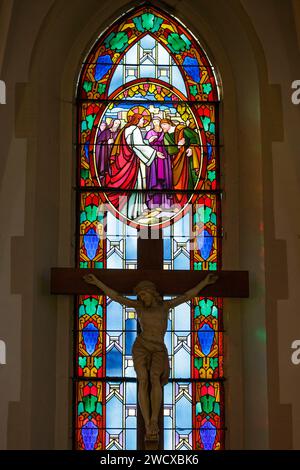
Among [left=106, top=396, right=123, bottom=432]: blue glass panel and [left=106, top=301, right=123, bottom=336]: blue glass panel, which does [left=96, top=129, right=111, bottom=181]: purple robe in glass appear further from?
[left=106, top=396, right=123, bottom=432]: blue glass panel

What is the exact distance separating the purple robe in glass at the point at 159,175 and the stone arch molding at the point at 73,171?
51 cm

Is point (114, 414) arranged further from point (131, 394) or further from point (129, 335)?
point (129, 335)

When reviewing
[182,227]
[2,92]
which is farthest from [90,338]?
[2,92]

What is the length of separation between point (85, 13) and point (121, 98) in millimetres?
819

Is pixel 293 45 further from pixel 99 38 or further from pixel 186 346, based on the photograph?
pixel 186 346

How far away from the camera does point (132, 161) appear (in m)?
11.3

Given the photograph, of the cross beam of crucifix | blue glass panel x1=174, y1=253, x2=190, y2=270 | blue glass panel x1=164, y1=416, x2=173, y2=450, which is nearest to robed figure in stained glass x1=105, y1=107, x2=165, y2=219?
blue glass panel x1=174, y1=253, x2=190, y2=270

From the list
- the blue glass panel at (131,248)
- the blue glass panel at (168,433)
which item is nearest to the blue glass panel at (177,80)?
the blue glass panel at (131,248)

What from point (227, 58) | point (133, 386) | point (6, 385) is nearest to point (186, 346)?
point (133, 386)

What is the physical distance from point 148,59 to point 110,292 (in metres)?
2.47

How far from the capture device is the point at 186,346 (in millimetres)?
10789

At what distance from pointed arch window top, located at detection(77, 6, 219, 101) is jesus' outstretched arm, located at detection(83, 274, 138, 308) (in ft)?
6.40

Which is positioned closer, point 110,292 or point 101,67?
point 110,292
